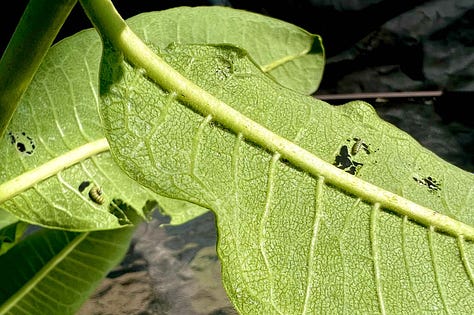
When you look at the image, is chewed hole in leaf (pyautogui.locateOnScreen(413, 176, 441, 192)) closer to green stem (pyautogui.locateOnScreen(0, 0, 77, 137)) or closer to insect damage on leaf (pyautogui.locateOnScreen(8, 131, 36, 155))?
green stem (pyautogui.locateOnScreen(0, 0, 77, 137))

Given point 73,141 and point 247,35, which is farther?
point 247,35

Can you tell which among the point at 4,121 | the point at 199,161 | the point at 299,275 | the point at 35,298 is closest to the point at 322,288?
the point at 299,275

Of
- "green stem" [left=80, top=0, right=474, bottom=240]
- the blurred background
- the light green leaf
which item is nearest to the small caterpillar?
the light green leaf

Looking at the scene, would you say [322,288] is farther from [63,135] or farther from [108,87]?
[63,135]

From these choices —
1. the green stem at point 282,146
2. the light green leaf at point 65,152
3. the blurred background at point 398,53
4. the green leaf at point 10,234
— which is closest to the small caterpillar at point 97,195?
the light green leaf at point 65,152

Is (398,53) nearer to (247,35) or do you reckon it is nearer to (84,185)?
(247,35)

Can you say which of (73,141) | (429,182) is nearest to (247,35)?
(73,141)

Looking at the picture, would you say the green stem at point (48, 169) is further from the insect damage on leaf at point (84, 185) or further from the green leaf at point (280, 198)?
the green leaf at point (280, 198)
